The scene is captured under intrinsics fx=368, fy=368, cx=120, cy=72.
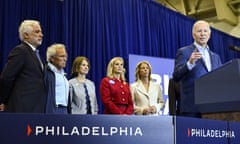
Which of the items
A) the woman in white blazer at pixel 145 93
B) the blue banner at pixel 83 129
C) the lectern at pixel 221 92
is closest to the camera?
the blue banner at pixel 83 129

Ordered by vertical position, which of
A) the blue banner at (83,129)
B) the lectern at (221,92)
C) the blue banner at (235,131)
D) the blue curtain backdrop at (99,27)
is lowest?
the blue banner at (235,131)

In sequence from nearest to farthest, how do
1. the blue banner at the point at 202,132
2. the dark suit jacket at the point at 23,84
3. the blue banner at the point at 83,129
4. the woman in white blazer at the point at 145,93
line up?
1. the blue banner at the point at 83,129
2. the blue banner at the point at 202,132
3. the dark suit jacket at the point at 23,84
4. the woman in white blazer at the point at 145,93

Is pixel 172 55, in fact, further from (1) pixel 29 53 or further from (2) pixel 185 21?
(1) pixel 29 53

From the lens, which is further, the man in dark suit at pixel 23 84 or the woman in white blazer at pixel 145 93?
the woman in white blazer at pixel 145 93

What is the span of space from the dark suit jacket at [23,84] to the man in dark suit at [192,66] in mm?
726

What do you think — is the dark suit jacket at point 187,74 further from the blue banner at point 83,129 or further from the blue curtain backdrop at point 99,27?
the blue curtain backdrop at point 99,27

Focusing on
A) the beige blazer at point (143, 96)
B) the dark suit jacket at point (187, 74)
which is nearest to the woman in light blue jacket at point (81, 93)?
the beige blazer at point (143, 96)

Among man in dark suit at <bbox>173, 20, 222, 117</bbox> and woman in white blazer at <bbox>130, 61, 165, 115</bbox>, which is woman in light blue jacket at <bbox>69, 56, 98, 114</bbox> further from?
man in dark suit at <bbox>173, 20, 222, 117</bbox>

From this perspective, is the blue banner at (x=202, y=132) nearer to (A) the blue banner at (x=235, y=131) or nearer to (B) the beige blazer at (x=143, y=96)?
(A) the blue banner at (x=235, y=131)

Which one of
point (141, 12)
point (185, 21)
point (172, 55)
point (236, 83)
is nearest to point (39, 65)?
point (236, 83)

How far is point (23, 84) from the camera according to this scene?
6.12 ft

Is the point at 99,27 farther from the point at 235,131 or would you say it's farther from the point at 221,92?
the point at 235,131

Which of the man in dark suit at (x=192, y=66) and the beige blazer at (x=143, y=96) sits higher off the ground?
the man in dark suit at (x=192, y=66)

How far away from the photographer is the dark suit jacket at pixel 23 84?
1.83 m
